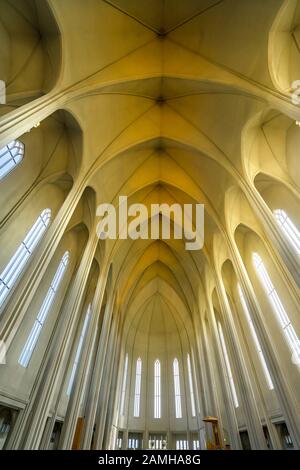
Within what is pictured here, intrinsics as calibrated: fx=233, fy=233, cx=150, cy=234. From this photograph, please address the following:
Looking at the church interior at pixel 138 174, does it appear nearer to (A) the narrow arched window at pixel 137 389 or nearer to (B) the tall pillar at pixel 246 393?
(B) the tall pillar at pixel 246 393

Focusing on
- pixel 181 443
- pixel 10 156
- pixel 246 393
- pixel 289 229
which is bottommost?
pixel 246 393

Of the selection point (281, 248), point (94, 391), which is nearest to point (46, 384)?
point (94, 391)

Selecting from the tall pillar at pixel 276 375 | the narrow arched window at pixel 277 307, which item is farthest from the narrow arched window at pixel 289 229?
the narrow arched window at pixel 277 307

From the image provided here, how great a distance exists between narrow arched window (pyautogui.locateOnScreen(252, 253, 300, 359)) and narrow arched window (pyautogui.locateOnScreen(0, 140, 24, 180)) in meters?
12.6

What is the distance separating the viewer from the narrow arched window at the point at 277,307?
9.78m

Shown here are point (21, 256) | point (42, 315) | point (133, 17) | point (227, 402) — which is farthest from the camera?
point (227, 402)

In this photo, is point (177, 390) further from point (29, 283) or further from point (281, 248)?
point (29, 283)

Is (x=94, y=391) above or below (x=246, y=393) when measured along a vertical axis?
above

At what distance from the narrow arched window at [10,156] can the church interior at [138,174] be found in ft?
0.22

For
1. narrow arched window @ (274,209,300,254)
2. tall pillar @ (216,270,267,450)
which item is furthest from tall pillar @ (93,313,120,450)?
narrow arched window @ (274,209,300,254)

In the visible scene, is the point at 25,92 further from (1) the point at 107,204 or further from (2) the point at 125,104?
(1) the point at 107,204

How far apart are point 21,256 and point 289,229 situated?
36.8 ft

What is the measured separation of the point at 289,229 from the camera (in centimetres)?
1001

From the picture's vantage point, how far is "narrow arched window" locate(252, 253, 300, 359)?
9.78m
